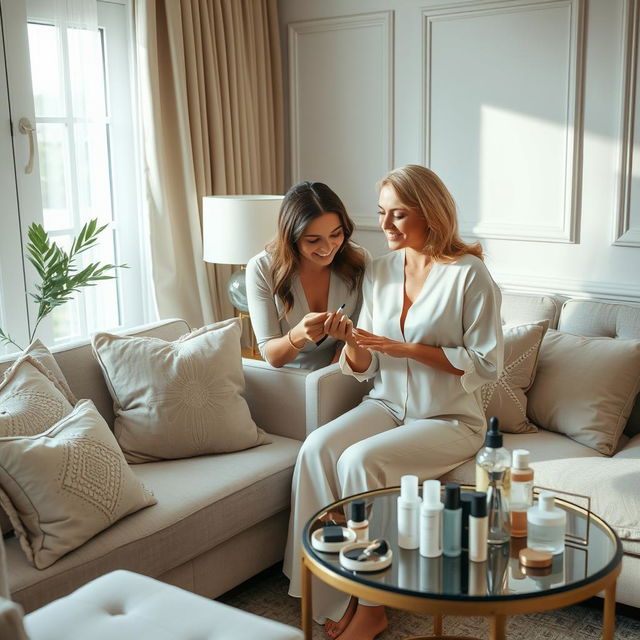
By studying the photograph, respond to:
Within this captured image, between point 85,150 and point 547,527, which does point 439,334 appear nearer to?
point 547,527

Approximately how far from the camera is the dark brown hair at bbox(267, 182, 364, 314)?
286cm

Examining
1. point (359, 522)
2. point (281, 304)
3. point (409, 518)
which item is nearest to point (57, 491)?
point (359, 522)

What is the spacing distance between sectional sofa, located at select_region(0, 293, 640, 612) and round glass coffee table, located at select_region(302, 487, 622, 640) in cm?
50

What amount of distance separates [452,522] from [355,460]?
0.70m

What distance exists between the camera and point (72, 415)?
2.39 metres

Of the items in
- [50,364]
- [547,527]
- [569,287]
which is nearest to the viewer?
[547,527]

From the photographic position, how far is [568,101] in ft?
11.3

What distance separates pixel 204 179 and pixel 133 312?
0.68 m

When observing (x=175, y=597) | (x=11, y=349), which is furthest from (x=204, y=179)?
(x=175, y=597)

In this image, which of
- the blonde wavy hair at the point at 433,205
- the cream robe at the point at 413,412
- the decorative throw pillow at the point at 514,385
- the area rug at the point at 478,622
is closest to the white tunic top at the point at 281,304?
the cream robe at the point at 413,412

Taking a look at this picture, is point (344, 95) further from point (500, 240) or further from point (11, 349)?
point (11, 349)

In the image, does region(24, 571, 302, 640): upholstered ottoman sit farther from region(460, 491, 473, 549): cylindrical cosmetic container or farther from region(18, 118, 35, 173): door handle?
region(18, 118, 35, 173): door handle

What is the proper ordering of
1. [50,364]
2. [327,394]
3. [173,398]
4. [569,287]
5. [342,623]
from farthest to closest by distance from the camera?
[569,287] < [327,394] < [173,398] < [50,364] < [342,623]

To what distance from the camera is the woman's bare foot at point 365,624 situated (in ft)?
8.12
